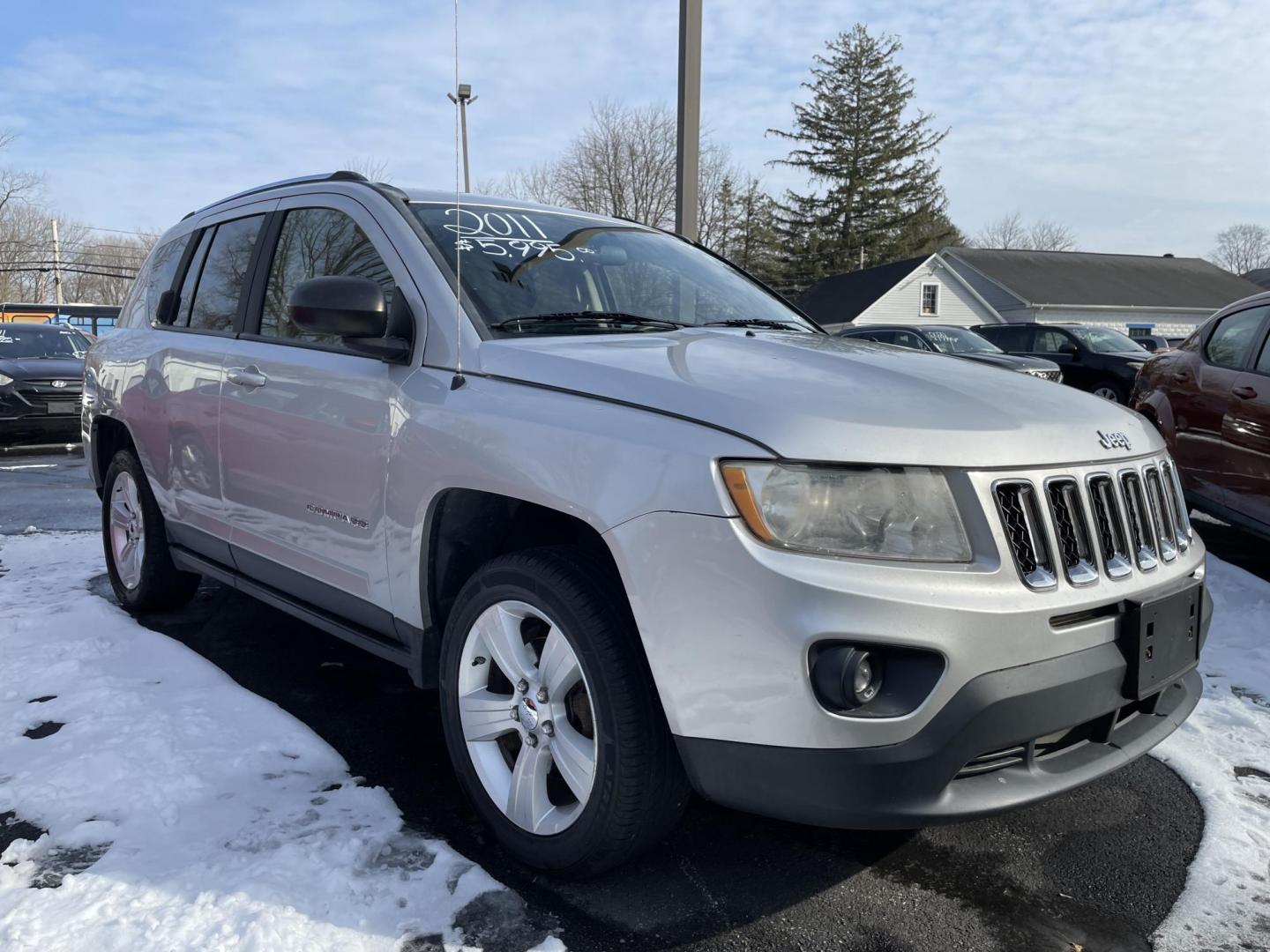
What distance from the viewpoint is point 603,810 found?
7.22 feet

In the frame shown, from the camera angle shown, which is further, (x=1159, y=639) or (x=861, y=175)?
(x=861, y=175)

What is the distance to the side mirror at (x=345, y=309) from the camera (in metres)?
2.70

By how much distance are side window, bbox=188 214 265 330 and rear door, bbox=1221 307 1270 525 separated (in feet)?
16.1

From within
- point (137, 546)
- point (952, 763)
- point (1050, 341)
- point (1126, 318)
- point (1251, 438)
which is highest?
point (1126, 318)

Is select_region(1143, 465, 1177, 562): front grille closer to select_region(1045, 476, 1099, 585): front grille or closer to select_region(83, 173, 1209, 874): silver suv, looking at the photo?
select_region(83, 173, 1209, 874): silver suv

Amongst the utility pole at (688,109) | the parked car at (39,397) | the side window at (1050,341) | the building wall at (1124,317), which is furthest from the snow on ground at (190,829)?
the building wall at (1124,317)

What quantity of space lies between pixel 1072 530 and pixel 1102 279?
47946 millimetres

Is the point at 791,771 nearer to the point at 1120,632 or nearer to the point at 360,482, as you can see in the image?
the point at 1120,632

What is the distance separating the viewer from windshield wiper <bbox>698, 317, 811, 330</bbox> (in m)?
3.22

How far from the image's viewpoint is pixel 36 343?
13.5 meters

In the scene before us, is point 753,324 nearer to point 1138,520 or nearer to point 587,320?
point 587,320

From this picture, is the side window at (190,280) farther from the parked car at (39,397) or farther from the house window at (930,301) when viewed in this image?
the house window at (930,301)

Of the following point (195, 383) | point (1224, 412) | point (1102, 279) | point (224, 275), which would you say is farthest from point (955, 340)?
point (1102, 279)

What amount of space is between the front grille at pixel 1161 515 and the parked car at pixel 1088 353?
13.2 metres
